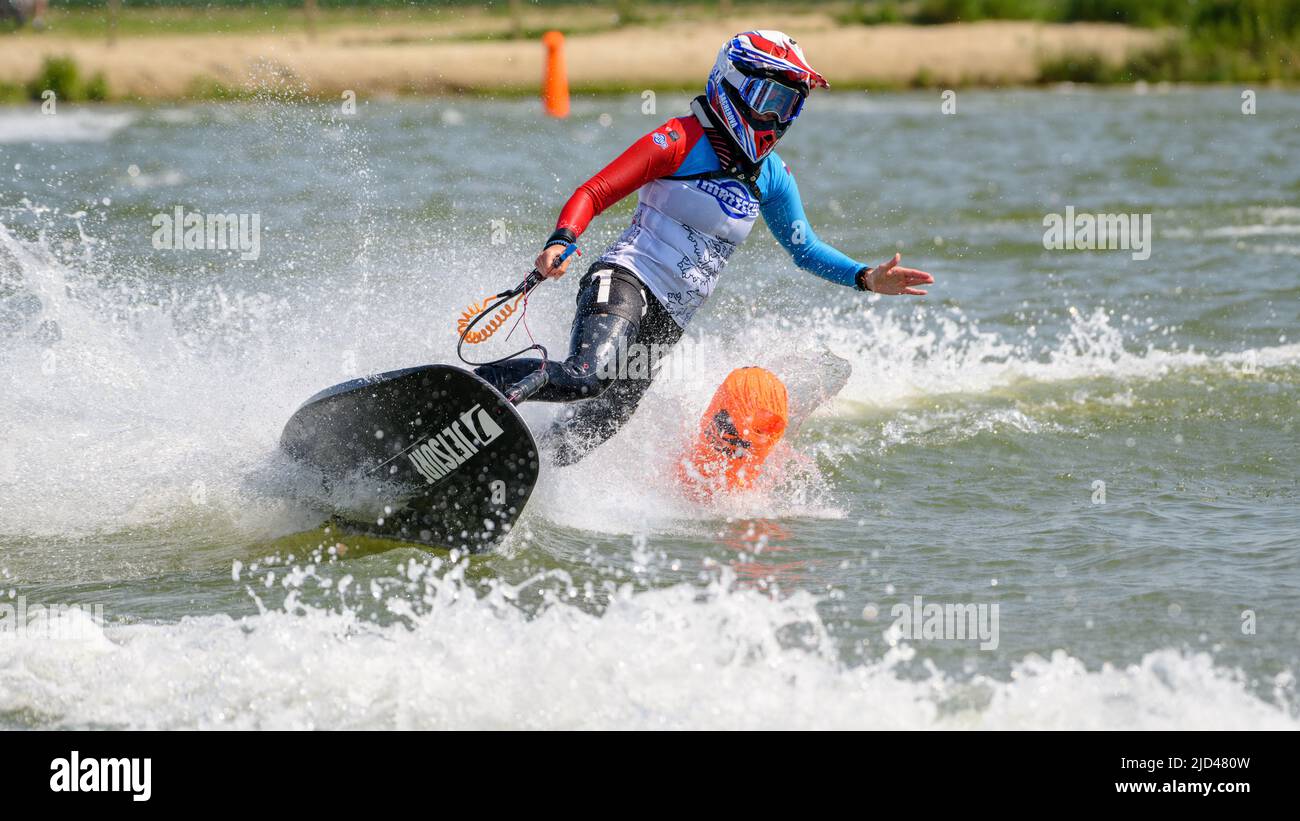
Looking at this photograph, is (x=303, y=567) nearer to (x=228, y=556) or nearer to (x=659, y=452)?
(x=228, y=556)

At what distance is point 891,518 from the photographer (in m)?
6.91

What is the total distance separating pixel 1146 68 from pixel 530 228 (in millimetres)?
26601

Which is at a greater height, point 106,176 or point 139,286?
point 106,176

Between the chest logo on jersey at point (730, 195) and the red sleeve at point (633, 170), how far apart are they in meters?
0.16

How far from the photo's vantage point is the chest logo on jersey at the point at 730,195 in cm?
658

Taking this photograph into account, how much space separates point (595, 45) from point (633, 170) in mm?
30011

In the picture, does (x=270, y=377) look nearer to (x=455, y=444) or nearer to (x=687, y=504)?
(x=455, y=444)

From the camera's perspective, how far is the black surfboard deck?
6031 mm

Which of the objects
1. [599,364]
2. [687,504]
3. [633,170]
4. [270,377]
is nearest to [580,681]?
[599,364]

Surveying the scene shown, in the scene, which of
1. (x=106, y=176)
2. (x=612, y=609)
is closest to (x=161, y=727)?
(x=612, y=609)

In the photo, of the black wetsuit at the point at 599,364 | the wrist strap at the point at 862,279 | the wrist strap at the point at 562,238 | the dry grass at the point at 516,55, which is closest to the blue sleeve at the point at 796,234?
the wrist strap at the point at 862,279

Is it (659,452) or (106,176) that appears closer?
(659,452)

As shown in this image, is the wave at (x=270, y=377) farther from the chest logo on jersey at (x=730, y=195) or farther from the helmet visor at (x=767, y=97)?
the helmet visor at (x=767, y=97)
